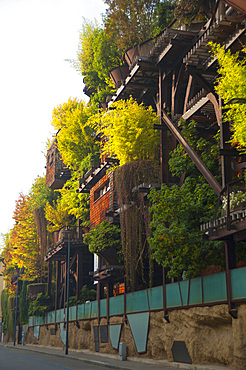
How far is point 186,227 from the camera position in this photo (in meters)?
21.7

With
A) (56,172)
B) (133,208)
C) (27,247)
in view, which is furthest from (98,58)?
(27,247)

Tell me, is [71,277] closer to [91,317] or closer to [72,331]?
[72,331]

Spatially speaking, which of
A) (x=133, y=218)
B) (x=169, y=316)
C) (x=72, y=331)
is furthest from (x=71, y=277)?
(x=169, y=316)

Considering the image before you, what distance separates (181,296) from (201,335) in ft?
8.37

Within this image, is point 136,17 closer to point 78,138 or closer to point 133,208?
point 78,138

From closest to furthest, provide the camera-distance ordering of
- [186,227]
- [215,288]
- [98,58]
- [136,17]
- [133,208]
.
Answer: [215,288], [186,227], [133,208], [136,17], [98,58]

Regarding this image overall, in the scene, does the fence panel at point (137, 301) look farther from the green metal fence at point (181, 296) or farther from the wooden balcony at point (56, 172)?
the wooden balcony at point (56, 172)

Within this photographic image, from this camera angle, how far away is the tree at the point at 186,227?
21234 mm

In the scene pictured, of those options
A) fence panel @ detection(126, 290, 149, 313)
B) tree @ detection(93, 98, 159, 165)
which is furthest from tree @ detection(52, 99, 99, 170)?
fence panel @ detection(126, 290, 149, 313)

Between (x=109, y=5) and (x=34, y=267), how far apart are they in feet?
107

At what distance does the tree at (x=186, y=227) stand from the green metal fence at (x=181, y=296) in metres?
0.87

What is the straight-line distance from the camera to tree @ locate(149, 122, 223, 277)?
21.2 metres

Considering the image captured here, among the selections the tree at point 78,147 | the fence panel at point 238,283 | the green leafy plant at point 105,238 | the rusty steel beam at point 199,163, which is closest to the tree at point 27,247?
the tree at point 78,147

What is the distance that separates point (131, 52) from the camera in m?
35.9
